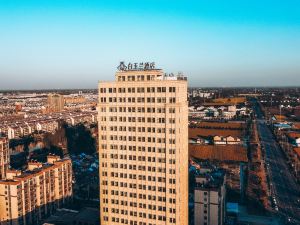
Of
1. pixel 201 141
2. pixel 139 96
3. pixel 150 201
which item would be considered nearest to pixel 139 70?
pixel 139 96

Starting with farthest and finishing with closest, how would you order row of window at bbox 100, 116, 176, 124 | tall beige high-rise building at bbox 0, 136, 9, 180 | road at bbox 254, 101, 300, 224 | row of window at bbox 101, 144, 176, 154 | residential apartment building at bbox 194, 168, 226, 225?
tall beige high-rise building at bbox 0, 136, 9, 180, road at bbox 254, 101, 300, 224, residential apartment building at bbox 194, 168, 226, 225, row of window at bbox 101, 144, 176, 154, row of window at bbox 100, 116, 176, 124

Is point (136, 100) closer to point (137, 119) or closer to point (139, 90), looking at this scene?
point (139, 90)

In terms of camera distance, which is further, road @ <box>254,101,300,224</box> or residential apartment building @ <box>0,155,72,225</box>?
road @ <box>254,101,300,224</box>

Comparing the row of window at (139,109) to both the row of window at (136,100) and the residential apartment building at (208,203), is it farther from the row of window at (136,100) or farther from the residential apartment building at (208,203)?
the residential apartment building at (208,203)

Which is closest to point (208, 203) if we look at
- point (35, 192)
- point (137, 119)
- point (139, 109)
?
point (137, 119)

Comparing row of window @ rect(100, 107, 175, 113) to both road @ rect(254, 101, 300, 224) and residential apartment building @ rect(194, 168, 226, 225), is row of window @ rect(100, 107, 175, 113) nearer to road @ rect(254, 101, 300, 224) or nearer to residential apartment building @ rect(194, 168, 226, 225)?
residential apartment building @ rect(194, 168, 226, 225)

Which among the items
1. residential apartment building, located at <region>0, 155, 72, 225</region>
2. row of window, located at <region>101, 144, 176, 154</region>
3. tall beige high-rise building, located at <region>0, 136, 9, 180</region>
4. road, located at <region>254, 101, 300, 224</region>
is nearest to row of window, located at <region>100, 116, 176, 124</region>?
row of window, located at <region>101, 144, 176, 154</region>
